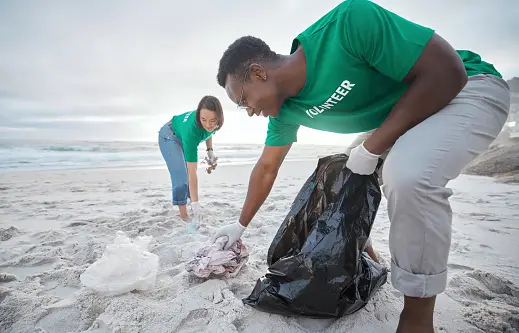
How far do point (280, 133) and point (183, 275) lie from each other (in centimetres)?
96

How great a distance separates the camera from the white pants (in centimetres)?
97

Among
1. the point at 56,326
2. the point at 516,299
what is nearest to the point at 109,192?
the point at 56,326

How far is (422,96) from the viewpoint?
103 cm

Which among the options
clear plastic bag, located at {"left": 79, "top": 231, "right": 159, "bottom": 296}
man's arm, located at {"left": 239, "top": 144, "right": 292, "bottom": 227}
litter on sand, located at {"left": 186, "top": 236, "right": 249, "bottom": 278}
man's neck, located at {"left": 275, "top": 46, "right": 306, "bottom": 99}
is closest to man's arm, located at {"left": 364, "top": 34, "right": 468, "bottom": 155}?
man's neck, located at {"left": 275, "top": 46, "right": 306, "bottom": 99}

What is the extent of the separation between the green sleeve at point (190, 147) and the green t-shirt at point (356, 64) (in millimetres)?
1686

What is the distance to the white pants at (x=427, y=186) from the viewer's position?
Answer: 0.97m

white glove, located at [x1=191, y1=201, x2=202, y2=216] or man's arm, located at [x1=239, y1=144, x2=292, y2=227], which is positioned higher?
man's arm, located at [x1=239, y1=144, x2=292, y2=227]

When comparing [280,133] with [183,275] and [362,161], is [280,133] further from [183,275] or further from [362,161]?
[183,275]

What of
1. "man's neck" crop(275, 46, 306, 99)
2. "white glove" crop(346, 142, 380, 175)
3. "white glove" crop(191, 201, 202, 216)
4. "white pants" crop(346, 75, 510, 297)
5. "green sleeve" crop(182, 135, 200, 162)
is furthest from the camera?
"green sleeve" crop(182, 135, 200, 162)

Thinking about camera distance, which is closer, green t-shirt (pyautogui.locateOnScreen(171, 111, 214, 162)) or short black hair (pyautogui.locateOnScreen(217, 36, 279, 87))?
short black hair (pyautogui.locateOnScreen(217, 36, 279, 87))

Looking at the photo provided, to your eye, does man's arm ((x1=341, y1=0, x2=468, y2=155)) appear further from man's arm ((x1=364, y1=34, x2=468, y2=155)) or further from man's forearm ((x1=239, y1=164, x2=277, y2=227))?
man's forearm ((x1=239, y1=164, x2=277, y2=227))

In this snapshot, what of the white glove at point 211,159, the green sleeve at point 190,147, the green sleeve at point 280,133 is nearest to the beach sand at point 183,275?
the white glove at point 211,159

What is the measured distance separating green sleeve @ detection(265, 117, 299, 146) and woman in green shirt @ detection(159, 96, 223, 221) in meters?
1.31

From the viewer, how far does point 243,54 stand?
4.32 ft
